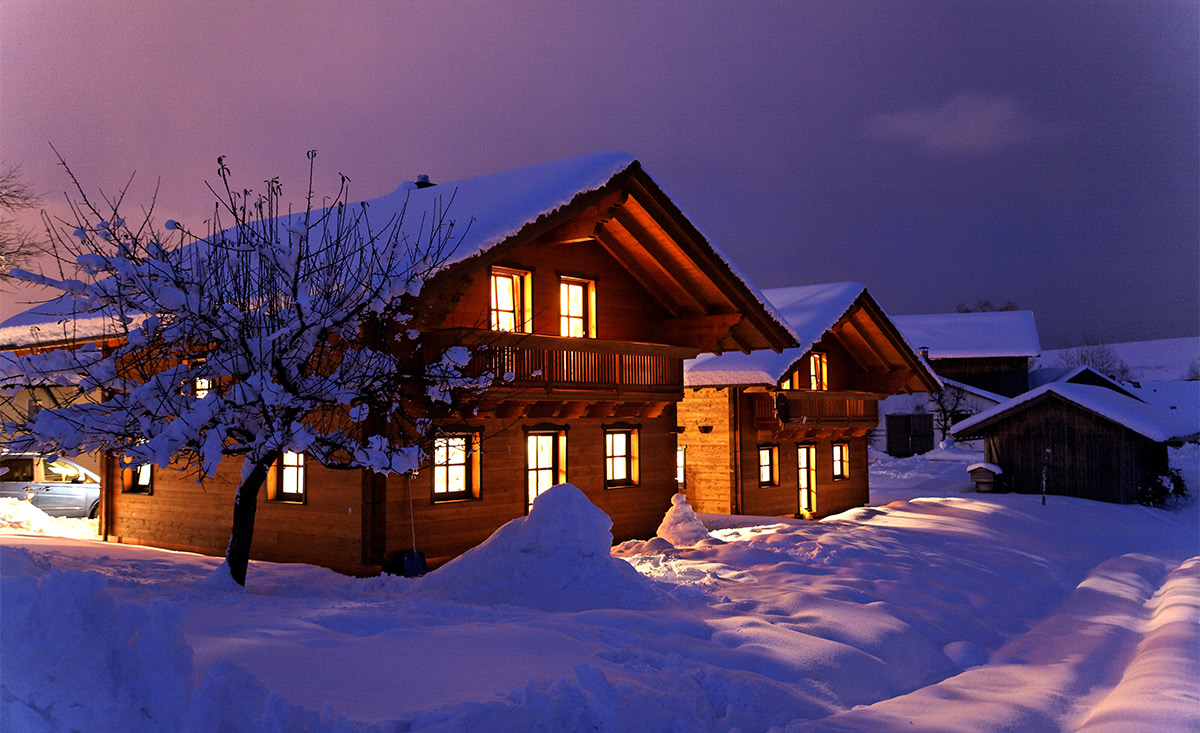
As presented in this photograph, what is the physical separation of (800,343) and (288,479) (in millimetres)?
13215

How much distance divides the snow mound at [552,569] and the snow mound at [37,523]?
34.5 ft

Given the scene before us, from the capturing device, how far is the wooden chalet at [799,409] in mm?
24000

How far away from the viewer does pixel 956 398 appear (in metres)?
54.1

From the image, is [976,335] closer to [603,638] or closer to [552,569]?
[552,569]

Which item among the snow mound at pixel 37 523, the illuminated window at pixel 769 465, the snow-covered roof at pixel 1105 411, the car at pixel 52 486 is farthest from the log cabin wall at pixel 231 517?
the snow-covered roof at pixel 1105 411

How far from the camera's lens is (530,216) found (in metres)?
14.2

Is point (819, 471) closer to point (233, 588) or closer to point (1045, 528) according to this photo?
point (1045, 528)

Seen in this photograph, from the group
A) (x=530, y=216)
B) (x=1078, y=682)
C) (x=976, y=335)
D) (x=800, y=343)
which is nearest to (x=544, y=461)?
(x=530, y=216)

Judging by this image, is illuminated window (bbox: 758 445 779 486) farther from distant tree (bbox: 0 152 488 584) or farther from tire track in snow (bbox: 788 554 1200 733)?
distant tree (bbox: 0 152 488 584)

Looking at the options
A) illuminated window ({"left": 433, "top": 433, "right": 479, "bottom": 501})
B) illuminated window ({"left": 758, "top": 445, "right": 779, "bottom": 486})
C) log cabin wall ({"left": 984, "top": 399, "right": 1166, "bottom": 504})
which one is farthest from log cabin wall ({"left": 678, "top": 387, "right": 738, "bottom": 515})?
log cabin wall ({"left": 984, "top": 399, "right": 1166, "bottom": 504})

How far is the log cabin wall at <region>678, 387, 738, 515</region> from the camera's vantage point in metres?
24.0

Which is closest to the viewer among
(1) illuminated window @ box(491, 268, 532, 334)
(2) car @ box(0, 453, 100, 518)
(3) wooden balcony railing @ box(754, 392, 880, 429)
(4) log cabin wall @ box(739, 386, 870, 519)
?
(1) illuminated window @ box(491, 268, 532, 334)

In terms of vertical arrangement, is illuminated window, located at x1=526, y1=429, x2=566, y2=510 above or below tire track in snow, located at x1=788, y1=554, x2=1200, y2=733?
above

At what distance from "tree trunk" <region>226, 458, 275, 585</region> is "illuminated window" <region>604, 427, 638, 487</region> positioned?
843cm
